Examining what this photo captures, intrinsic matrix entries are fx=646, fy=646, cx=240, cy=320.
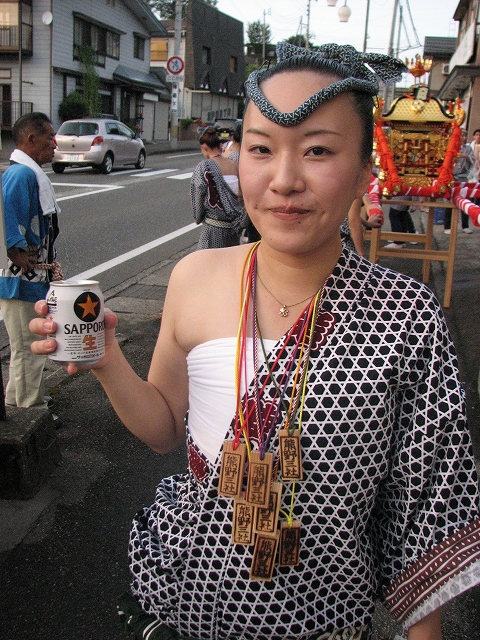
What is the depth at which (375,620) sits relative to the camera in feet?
7.95

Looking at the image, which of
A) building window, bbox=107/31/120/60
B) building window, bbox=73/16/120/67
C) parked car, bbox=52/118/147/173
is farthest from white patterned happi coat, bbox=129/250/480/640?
building window, bbox=107/31/120/60

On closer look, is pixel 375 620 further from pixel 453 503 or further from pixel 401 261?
pixel 401 261

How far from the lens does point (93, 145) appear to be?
1848cm

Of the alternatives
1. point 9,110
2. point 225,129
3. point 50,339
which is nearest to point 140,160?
point 225,129

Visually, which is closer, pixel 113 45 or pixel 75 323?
pixel 75 323

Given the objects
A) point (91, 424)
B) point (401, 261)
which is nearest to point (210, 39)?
point (401, 261)

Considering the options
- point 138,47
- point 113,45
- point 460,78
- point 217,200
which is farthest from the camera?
point 138,47

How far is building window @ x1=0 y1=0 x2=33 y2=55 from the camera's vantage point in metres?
26.7

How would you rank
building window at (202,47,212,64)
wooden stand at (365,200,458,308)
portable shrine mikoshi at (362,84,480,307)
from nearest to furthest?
portable shrine mikoshi at (362,84,480,307)
wooden stand at (365,200,458,308)
building window at (202,47,212,64)

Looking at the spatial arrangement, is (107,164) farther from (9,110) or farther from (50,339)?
(50,339)

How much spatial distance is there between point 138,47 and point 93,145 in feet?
68.1

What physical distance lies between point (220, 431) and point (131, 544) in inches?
13.4

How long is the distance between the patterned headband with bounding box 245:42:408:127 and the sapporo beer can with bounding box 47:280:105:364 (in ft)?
1.71

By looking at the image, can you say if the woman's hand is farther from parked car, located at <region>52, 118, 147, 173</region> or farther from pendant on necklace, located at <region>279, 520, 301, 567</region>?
parked car, located at <region>52, 118, 147, 173</region>
